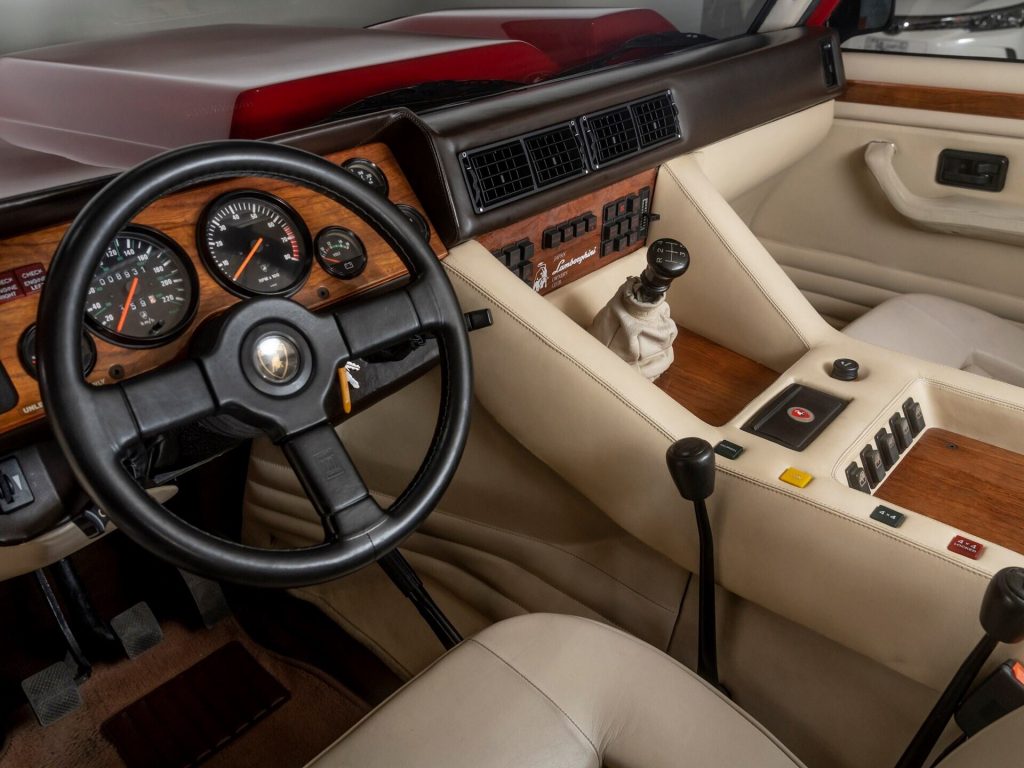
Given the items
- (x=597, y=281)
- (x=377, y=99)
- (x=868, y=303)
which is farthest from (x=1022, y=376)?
(x=377, y=99)

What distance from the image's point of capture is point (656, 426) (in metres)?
1.10

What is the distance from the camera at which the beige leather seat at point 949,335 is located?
169 centimetres

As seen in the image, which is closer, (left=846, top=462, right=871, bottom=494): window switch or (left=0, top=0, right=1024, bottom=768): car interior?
(left=0, top=0, right=1024, bottom=768): car interior

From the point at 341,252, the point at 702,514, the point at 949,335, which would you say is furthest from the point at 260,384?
the point at 949,335

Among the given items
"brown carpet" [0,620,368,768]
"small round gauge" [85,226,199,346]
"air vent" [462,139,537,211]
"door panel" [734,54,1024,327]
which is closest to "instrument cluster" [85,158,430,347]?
"small round gauge" [85,226,199,346]

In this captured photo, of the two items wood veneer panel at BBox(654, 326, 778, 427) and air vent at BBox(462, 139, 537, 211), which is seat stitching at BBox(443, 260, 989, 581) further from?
wood veneer panel at BBox(654, 326, 778, 427)

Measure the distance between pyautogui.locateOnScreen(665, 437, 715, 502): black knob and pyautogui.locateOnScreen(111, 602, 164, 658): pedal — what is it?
1.28 metres

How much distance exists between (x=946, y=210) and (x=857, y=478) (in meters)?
1.18

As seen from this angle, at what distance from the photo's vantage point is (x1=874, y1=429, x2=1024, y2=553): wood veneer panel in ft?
3.54

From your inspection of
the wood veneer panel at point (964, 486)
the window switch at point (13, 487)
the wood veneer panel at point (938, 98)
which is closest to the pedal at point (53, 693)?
the window switch at point (13, 487)

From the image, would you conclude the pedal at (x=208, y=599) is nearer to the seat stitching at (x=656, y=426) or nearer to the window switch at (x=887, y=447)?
the seat stitching at (x=656, y=426)

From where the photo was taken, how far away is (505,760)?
2.75 feet

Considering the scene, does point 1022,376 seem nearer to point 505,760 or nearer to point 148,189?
point 505,760

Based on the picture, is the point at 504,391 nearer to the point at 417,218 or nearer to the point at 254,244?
the point at 417,218
